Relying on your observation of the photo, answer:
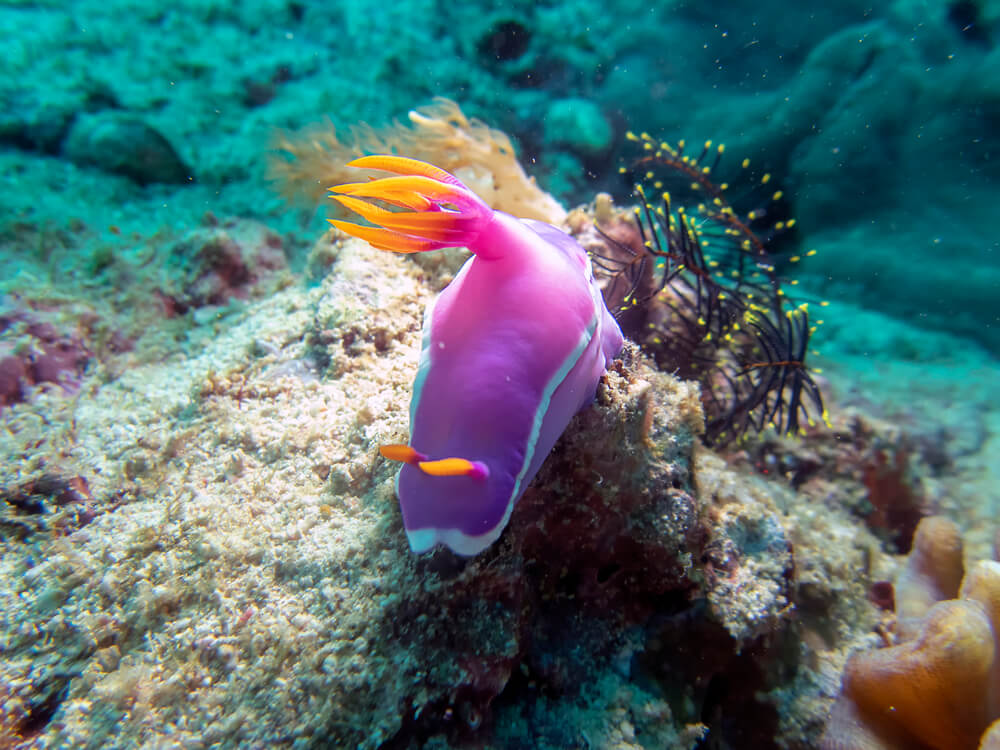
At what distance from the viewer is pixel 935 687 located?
7.23 ft

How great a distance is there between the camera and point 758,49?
19.1ft

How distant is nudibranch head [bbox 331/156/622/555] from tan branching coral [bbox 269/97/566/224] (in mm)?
2100

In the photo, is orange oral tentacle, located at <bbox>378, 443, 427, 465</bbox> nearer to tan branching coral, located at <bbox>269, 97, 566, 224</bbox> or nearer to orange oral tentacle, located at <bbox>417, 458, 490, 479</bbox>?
orange oral tentacle, located at <bbox>417, 458, 490, 479</bbox>

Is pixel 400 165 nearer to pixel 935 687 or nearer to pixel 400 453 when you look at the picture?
pixel 400 453

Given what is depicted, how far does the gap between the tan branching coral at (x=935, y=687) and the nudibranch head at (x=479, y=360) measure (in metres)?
2.22

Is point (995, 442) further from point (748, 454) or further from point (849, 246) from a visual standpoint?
point (748, 454)

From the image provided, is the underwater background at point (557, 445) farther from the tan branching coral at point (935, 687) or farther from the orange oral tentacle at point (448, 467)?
the orange oral tentacle at point (448, 467)

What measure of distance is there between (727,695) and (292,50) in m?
9.54

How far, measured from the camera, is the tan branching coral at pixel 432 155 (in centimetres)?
359

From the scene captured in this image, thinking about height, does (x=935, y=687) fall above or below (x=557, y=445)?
below

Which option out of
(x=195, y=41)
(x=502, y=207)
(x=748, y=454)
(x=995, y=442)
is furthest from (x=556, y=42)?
(x=995, y=442)

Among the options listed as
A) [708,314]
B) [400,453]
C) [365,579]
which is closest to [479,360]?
[400,453]

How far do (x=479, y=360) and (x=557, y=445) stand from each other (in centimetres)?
60

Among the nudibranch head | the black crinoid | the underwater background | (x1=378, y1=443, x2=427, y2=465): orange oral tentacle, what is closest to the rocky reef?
the underwater background
